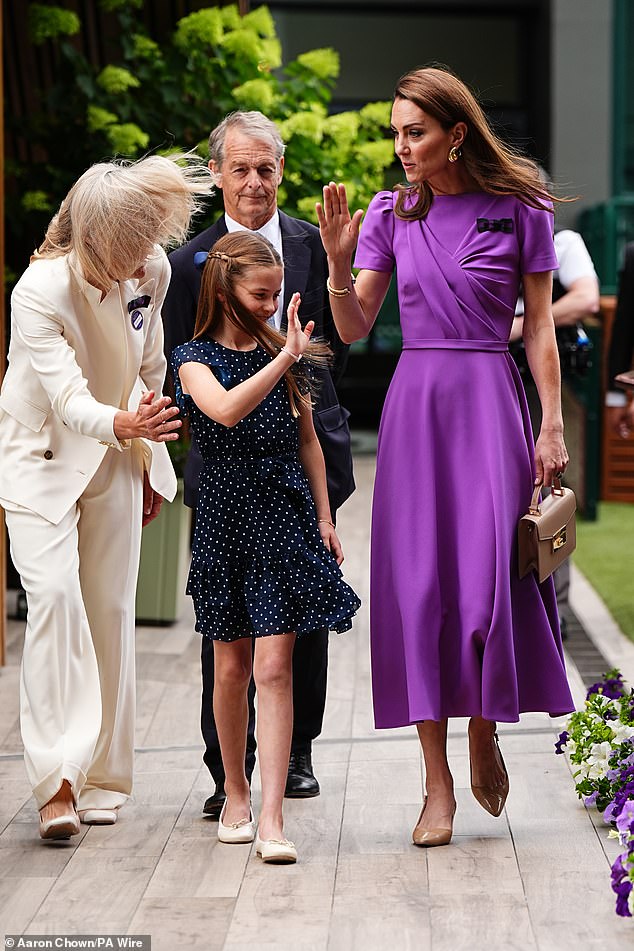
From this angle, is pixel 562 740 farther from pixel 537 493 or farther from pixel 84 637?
pixel 84 637

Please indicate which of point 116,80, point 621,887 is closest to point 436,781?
point 621,887

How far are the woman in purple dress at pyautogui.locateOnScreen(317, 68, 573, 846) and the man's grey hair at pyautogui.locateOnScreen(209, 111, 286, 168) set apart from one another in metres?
0.42

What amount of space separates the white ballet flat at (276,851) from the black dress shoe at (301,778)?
1.83 ft

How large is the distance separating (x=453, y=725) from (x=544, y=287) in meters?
1.69

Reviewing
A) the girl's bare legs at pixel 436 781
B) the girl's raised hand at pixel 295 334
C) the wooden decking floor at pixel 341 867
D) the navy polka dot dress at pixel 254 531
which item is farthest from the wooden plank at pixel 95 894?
the girl's raised hand at pixel 295 334

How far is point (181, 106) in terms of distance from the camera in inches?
275

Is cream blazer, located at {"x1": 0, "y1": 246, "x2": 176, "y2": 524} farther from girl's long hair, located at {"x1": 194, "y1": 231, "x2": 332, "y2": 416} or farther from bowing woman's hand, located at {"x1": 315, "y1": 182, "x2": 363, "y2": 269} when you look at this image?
bowing woman's hand, located at {"x1": 315, "y1": 182, "x2": 363, "y2": 269}

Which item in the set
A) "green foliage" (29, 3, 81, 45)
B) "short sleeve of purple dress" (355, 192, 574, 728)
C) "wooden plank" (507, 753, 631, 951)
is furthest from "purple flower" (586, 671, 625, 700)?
"green foliage" (29, 3, 81, 45)

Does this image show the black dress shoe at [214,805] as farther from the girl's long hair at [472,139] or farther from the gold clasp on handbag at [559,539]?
the girl's long hair at [472,139]

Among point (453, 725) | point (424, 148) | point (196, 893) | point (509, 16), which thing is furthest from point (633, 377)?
point (509, 16)

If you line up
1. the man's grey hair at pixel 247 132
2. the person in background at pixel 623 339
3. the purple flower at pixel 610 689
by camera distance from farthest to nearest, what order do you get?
the person in background at pixel 623 339
the purple flower at pixel 610 689
the man's grey hair at pixel 247 132

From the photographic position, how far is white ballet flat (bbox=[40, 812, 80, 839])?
3.66 m

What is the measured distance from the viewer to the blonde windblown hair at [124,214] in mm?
3574

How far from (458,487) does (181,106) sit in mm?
3860
